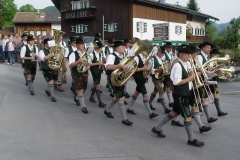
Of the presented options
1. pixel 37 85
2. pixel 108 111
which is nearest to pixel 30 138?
pixel 108 111

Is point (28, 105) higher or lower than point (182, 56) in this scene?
lower

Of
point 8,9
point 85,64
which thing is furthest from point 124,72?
point 8,9

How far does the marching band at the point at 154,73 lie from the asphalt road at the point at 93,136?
260mm

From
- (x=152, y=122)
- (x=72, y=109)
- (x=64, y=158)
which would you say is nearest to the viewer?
(x=64, y=158)

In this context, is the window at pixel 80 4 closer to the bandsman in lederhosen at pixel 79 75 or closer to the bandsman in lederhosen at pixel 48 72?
the bandsman in lederhosen at pixel 48 72

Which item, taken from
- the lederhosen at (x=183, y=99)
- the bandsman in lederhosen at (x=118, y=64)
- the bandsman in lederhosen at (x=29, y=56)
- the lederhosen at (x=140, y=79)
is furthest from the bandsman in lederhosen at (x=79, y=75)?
the lederhosen at (x=183, y=99)

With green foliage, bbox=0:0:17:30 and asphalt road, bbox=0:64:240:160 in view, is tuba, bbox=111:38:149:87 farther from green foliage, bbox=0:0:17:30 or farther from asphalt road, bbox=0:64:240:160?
green foliage, bbox=0:0:17:30

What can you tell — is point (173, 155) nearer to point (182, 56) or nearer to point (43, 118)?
point (182, 56)

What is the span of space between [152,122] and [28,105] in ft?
11.9

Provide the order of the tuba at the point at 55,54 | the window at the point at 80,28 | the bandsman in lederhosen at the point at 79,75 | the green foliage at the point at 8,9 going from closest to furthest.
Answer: the bandsman in lederhosen at the point at 79,75 → the tuba at the point at 55,54 → the window at the point at 80,28 → the green foliage at the point at 8,9

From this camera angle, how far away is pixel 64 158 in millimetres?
5188

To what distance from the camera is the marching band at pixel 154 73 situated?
598cm

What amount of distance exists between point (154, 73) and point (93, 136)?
246 cm

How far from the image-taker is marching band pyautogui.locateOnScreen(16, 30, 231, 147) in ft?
19.6
